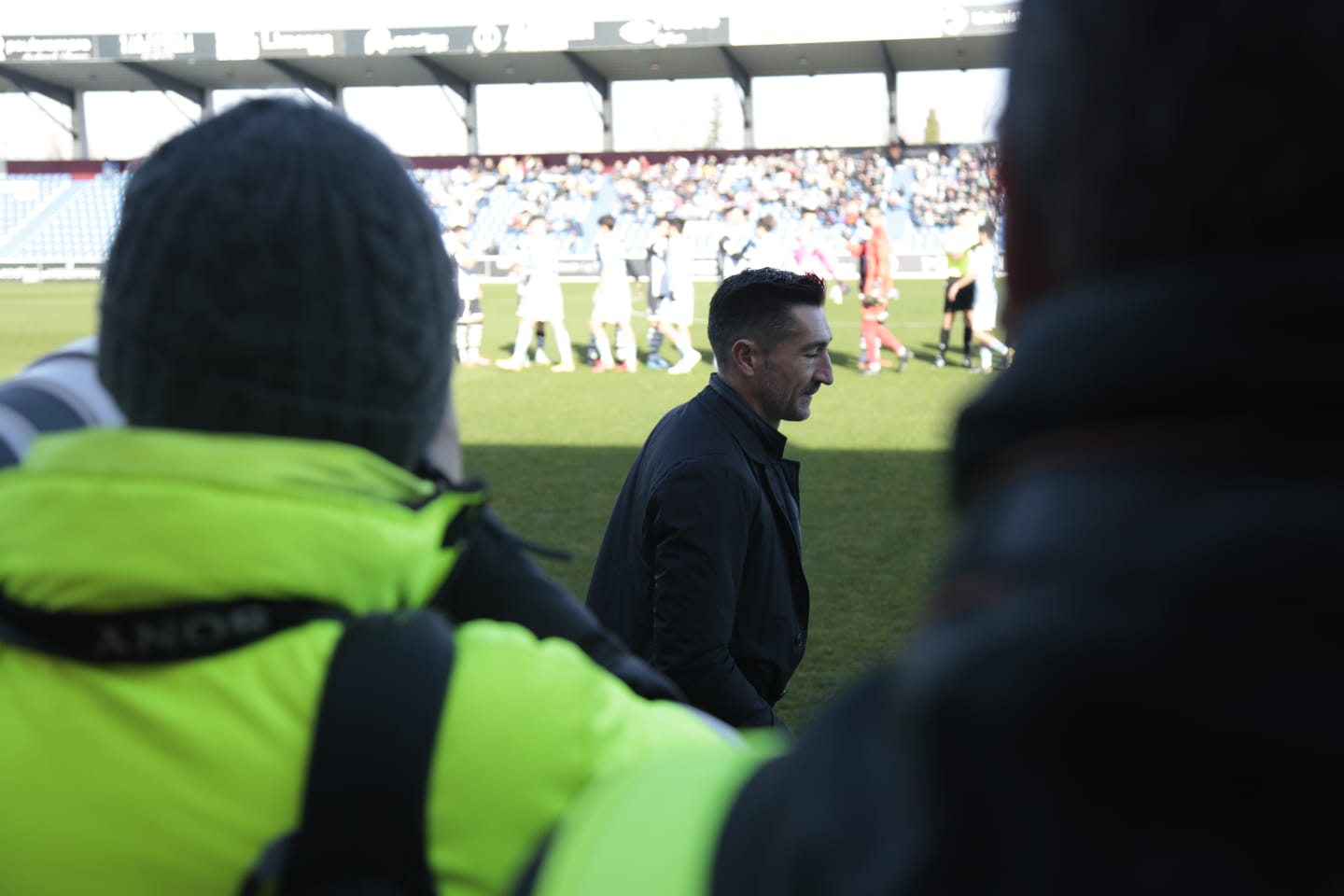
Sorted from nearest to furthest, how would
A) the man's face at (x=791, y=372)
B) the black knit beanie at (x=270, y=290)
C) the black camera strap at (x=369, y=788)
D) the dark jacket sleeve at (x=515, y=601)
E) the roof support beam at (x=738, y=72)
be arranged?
the black camera strap at (x=369, y=788) → the black knit beanie at (x=270, y=290) → the dark jacket sleeve at (x=515, y=601) → the man's face at (x=791, y=372) → the roof support beam at (x=738, y=72)

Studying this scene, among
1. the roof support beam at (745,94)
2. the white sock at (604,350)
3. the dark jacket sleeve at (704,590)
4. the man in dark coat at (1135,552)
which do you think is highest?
the roof support beam at (745,94)

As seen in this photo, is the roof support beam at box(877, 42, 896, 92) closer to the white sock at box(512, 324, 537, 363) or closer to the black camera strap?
the white sock at box(512, 324, 537, 363)

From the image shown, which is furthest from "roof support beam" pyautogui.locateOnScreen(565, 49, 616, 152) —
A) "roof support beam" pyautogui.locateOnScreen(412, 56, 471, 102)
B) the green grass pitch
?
the green grass pitch

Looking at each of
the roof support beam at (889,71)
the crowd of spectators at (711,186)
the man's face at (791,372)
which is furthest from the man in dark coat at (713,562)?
the roof support beam at (889,71)

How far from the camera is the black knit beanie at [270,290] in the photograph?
1.05 m

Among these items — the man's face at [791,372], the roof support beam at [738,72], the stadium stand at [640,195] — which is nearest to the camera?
the man's face at [791,372]

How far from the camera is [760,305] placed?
4629 millimetres

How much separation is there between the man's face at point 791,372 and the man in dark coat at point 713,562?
0.75 feet

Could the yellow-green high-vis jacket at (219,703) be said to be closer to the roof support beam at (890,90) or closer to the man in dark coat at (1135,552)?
the man in dark coat at (1135,552)

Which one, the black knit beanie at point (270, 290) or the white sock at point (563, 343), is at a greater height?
the black knit beanie at point (270, 290)

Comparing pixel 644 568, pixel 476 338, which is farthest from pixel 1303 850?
pixel 476 338

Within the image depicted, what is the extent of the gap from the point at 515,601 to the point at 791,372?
3169 mm

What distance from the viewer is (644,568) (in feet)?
12.6

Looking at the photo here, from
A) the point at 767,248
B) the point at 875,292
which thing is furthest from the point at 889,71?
the point at 875,292
